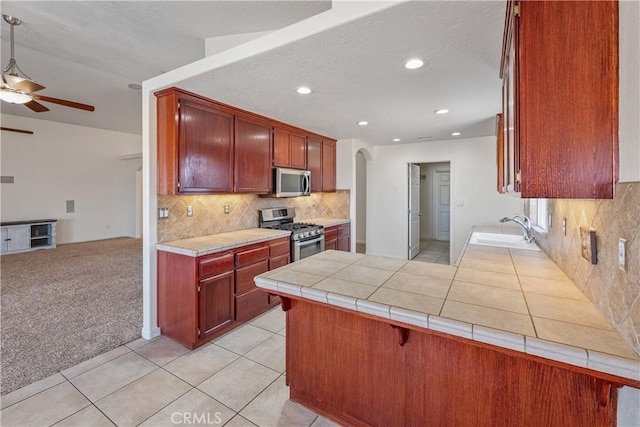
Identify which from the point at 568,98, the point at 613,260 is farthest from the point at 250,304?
the point at 568,98

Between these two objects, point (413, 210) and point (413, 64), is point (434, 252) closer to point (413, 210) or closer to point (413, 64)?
point (413, 210)

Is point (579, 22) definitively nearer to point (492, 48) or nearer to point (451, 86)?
point (492, 48)

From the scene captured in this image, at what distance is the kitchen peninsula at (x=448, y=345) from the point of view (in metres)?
1.00

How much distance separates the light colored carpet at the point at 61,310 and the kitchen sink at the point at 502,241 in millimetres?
3536

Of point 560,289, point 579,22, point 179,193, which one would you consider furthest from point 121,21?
point 560,289

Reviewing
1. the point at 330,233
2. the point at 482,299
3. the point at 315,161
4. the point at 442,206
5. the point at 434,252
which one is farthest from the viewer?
the point at 442,206

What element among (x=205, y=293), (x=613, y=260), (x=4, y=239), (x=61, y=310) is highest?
(x=613, y=260)

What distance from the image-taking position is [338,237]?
15.4 feet

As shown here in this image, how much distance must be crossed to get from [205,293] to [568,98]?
2676 millimetres

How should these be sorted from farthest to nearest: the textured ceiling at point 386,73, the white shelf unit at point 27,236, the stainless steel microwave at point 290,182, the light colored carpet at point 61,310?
the white shelf unit at point 27,236
the stainless steel microwave at point 290,182
the light colored carpet at point 61,310
the textured ceiling at point 386,73

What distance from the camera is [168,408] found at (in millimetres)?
1815

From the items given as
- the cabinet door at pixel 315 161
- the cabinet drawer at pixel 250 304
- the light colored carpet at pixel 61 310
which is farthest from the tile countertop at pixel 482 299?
the cabinet door at pixel 315 161

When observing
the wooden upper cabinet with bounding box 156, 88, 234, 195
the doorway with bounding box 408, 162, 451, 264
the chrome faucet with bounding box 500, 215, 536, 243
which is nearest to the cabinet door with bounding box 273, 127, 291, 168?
the wooden upper cabinet with bounding box 156, 88, 234, 195

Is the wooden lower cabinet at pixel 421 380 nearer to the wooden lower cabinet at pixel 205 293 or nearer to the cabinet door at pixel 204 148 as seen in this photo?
the wooden lower cabinet at pixel 205 293
